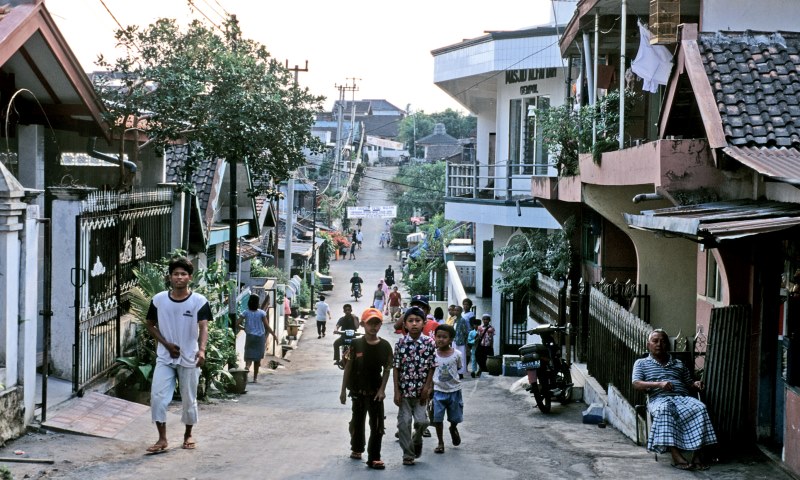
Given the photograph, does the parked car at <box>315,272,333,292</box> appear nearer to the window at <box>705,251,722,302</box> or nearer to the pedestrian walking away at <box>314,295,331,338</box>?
the pedestrian walking away at <box>314,295,331,338</box>

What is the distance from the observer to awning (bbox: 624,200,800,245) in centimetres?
742

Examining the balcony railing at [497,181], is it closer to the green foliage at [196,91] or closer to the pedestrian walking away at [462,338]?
the pedestrian walking away at [462,338]

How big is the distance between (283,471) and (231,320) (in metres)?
12.4

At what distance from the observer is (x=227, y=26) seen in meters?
15.7

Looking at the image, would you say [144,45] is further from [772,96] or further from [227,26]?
[772,96]

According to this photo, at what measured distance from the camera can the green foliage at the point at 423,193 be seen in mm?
76062

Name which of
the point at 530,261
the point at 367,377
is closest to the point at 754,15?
the point at 367,377

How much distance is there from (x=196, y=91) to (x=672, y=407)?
811cm

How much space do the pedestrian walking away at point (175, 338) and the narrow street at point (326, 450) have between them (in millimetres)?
488

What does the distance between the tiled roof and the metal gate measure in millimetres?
6775

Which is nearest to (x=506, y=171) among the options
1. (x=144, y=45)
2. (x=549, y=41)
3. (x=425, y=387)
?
(x=549, y=41)

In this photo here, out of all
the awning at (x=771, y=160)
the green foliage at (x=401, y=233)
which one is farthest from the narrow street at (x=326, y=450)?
the green foliage at (x=401, y=233)

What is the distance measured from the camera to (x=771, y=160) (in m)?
9.21

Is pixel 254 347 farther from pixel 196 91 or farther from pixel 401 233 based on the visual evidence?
pixel 401 233
